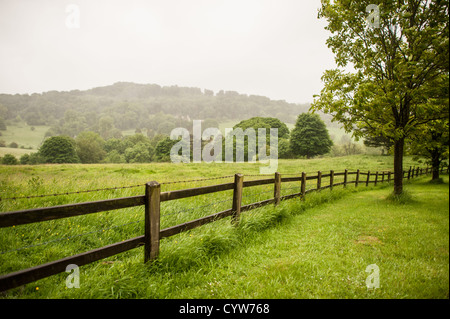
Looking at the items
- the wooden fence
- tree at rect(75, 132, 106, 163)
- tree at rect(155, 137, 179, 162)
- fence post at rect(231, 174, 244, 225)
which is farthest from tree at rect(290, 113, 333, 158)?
tree at rect(75, 132, 106, 163)

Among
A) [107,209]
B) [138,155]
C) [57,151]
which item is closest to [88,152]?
[138,155]

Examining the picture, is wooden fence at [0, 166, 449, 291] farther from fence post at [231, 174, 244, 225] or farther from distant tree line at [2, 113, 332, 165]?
distant tree line at [2, 113, 332, 165]

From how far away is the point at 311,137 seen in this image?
1865 inches

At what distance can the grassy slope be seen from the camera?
9.29 ft

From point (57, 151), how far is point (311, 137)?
6090 cm

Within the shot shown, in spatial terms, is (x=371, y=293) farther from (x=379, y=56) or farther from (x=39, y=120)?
(x=39, y=120)

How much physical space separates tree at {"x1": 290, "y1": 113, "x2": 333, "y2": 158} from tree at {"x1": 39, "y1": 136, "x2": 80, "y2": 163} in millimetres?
55609

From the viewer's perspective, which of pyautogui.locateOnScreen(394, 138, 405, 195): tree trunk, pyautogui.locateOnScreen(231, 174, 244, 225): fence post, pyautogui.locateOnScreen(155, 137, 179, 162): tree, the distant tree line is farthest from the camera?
pyautogui.locateOnScreen(155, 137, 179, 162): tree

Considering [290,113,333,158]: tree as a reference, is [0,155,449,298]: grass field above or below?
below

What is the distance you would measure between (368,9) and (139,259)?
9.93 meters

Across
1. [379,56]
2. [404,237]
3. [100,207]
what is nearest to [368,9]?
[379,56]

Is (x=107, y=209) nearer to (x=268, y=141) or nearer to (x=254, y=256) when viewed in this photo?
(x=254, y=256)

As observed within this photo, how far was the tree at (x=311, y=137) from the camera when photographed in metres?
47.5
